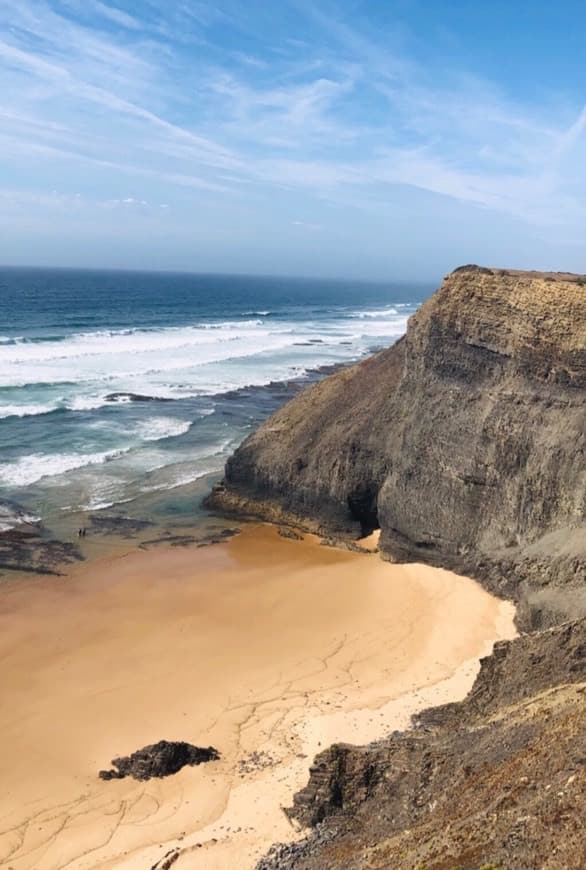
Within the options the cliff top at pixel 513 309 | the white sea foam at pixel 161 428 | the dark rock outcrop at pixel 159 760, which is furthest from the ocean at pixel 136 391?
the dark rock outcrop at pixel 159 760

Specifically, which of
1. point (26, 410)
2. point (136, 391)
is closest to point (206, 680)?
point (26, 410)

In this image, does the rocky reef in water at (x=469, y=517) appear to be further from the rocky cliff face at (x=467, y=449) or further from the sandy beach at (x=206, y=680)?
the sandy beach at (x=206, y=680)

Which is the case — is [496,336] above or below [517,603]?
above

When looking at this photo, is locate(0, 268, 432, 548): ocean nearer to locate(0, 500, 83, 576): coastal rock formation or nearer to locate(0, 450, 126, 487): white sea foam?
locate(0, 450, 126, 487): white sea foam

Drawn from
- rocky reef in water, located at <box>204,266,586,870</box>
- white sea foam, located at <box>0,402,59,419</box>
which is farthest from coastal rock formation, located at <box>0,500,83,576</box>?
white sea foam, located at <box>0,402,59,419</box>

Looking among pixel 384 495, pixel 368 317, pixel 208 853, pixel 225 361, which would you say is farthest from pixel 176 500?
pixel 368 317

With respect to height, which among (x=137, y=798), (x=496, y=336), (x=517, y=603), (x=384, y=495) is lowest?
(x=137, y=798)

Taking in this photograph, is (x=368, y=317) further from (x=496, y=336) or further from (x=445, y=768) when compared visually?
(x=445, y=768)

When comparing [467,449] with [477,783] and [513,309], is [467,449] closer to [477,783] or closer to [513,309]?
[513,309]
